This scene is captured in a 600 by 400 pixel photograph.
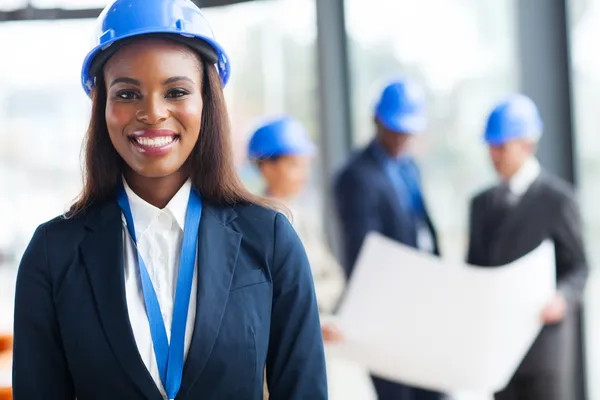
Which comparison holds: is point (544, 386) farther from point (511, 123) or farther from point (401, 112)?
point (401, 112)

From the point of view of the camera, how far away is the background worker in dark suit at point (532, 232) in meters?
2.92

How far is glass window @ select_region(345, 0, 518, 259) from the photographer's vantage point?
155 inches

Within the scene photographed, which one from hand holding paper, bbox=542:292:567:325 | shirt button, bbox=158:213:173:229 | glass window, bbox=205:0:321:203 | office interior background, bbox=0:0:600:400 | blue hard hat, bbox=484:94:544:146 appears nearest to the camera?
shirt button, bbox=158:213:173:229

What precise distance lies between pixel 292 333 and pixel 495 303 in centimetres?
154

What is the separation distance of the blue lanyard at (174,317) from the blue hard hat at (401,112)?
235 cm

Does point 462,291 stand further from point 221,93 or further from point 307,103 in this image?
point 307,103

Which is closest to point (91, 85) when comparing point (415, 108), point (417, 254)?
point (417, 254)

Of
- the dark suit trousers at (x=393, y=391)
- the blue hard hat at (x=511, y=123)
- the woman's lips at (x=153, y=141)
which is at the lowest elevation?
the dark suit trousers at (x=393, y=391)

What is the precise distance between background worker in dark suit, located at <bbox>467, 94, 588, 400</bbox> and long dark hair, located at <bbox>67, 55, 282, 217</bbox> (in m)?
1.80

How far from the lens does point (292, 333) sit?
124 centimetres

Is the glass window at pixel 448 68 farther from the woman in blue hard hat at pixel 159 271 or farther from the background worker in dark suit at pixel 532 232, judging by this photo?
the woman in blue hard hat at pixel 159 271

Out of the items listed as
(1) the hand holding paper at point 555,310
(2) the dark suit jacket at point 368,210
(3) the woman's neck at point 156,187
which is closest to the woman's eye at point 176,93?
(3) the woman's neck at point 156,187

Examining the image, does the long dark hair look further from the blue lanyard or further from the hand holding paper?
the hand holding paper

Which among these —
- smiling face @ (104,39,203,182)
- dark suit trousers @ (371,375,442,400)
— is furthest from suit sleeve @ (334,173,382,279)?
smiling face @ (104,39,203,182)
